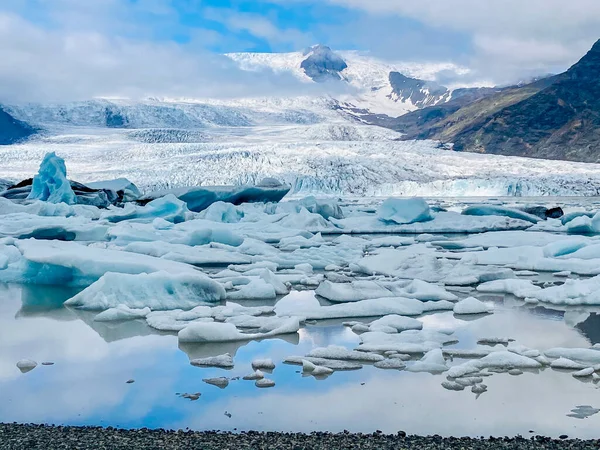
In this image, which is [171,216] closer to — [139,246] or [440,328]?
[139,246]

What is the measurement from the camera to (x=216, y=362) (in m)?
3.82

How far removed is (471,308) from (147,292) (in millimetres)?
2670

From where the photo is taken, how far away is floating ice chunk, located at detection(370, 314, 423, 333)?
4.64m

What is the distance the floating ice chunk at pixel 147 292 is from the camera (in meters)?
5.50

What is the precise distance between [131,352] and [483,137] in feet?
252

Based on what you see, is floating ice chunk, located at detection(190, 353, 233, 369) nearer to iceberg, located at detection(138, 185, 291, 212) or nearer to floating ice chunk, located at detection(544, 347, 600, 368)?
floating ice chunk, located at detection(544, 347, 600, 368)

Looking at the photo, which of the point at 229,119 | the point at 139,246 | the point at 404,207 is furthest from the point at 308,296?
the point at 229,119

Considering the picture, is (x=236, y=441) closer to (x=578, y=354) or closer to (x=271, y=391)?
(x=271, y=391)

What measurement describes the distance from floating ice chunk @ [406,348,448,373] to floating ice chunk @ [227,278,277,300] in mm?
2489

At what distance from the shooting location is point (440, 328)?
4.70 meters

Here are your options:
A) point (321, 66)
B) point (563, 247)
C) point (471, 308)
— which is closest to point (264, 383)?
point (471, 308)

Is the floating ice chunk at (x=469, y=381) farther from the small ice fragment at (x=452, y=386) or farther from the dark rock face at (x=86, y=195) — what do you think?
the dark rock face at (x=86, y=195)

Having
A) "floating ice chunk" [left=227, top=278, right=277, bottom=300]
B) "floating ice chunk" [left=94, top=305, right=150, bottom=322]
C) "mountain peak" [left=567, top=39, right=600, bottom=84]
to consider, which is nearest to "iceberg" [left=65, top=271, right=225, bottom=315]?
"floating ice chunk" [left=94, top=305, right=150, bottom=322]

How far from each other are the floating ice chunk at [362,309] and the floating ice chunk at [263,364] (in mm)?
1273
